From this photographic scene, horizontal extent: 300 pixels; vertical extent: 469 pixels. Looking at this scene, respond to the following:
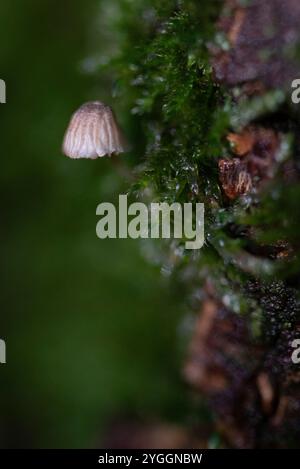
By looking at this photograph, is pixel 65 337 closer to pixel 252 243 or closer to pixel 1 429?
pixel 1 429

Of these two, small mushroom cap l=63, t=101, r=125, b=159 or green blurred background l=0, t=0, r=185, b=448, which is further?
green blurred background l=0, t=0, r=185, b=448

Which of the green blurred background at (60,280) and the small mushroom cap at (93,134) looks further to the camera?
the green blurred background at (60,280)
